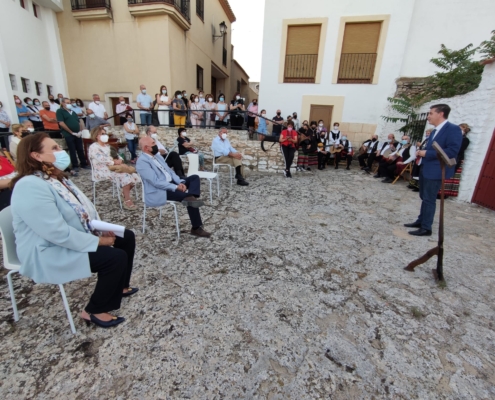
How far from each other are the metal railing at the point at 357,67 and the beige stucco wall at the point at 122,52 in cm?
672

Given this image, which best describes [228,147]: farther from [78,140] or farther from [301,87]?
[301,87]

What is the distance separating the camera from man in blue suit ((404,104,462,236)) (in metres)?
3.06

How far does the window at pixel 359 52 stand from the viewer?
29.2 ft

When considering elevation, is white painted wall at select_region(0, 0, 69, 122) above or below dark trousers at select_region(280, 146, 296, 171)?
above

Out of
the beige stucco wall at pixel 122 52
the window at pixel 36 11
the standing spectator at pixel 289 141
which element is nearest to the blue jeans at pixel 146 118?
the beige stucco wall at pixel 122 52

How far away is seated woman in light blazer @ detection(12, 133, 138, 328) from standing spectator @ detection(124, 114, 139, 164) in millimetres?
5788

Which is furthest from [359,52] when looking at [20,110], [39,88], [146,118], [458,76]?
[39,88]

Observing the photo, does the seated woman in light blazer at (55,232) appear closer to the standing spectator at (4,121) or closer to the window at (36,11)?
the standing spectator at (4,121)

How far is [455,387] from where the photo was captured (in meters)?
1.52

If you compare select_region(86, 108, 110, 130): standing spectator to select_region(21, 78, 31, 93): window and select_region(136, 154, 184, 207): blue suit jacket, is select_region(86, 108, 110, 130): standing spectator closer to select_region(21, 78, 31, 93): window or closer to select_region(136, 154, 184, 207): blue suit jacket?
select_region(21, 78, 31, 93): window

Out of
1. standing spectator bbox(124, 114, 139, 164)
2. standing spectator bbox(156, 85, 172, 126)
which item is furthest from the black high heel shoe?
standing spectator bbox(156, 85, 172, 126)

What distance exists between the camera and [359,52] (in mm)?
9109

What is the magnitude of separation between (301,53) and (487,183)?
7707 millimetres

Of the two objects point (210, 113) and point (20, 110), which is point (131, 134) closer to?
point (210, 113)
